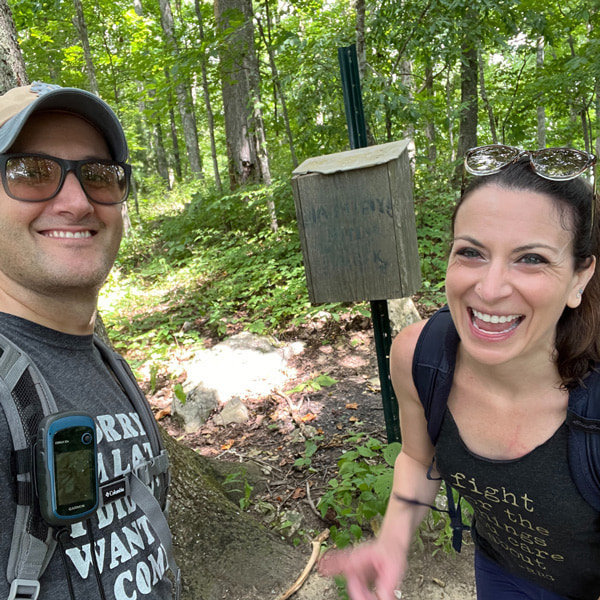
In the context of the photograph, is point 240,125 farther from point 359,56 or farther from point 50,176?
point 50,176

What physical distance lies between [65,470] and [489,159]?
1.40m

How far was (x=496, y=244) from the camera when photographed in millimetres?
1256

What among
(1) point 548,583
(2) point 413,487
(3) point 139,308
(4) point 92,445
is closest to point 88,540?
(4) point 92,445

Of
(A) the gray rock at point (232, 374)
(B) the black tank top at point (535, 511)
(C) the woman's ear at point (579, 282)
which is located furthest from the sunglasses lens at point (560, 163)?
(A) the gray rock at point (232, 374)

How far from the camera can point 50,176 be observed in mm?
1238

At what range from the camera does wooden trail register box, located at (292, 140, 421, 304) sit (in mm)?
2512

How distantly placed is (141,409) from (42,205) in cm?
65

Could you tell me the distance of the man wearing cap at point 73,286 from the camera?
1129mm

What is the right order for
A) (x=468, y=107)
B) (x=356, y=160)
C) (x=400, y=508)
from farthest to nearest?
(x=468, y=107), (x=356, y=160), (x=400, y=508)

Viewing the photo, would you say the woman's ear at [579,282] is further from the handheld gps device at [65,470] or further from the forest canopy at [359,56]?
the forest canopy at [359,56]

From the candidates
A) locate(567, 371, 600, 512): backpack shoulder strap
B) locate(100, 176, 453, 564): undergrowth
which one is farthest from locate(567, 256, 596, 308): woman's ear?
locate(100, 176, 453, 564): undergrowth

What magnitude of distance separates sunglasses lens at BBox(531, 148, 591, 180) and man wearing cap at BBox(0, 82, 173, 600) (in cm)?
124

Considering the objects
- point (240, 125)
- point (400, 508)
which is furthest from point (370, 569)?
point (240, 125)

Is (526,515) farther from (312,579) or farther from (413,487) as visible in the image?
(312,579)
